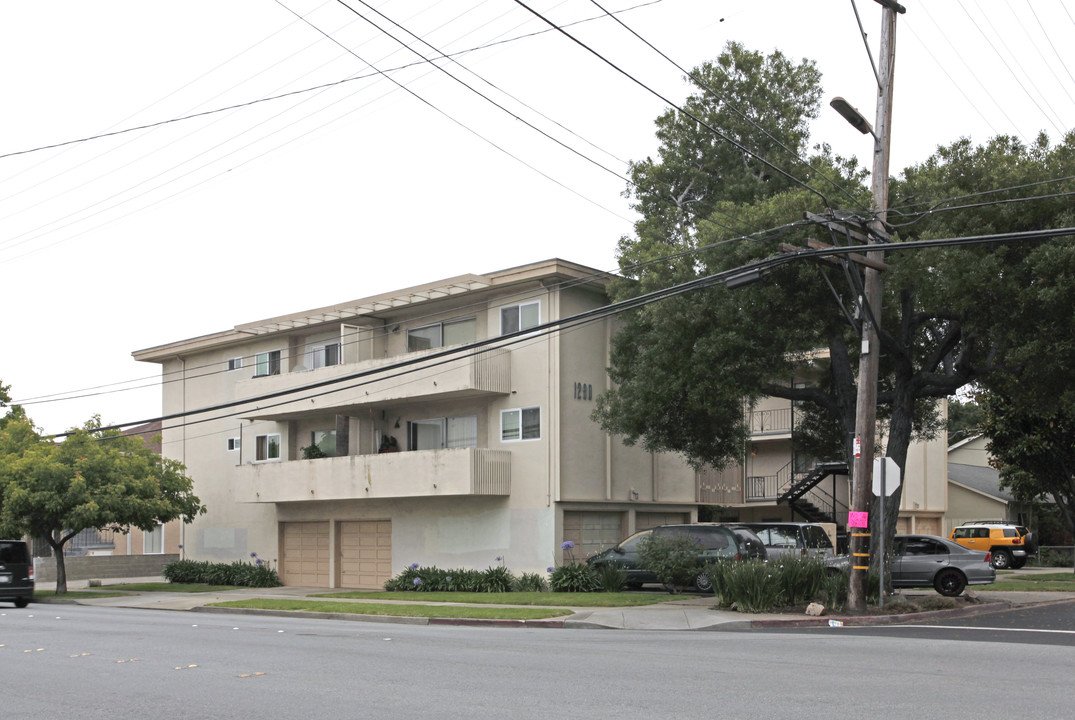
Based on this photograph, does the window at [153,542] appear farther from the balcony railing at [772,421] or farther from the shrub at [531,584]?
the balcony railing at [772,421]

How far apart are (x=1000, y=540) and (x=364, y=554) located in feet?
79.4

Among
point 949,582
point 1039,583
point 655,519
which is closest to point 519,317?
point 655,519

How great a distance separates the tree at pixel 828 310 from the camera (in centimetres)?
1817

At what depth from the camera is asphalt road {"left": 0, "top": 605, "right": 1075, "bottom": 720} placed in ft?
28.3

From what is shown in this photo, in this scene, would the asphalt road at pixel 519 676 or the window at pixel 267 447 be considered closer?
the asphalt road at pixel 519 676

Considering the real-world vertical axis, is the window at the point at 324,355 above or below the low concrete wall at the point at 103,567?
above

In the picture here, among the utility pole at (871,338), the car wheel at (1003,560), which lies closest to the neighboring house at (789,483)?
the car wheel at (1003,560)

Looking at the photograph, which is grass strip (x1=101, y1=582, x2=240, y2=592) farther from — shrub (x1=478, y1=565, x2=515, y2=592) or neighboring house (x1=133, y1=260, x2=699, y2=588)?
shrub (x1=478, y1=565, x2=515, y2=592)

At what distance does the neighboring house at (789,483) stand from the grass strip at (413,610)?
1435 centimetres

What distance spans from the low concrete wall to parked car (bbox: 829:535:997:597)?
27562mm

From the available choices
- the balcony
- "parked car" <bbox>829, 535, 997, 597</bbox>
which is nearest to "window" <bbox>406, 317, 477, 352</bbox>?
the balcony

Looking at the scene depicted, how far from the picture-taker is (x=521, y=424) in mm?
28484

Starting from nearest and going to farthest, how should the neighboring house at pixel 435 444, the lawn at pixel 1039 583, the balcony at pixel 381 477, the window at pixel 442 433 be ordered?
the lawn at pixel 1039 583 → the balcony at pixel 381 477 → the neighboring house at pixel 435 444 → the window at pixel 442 433

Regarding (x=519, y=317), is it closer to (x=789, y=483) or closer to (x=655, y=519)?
(x=655, y=519)
